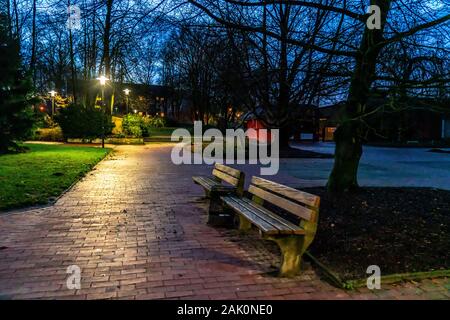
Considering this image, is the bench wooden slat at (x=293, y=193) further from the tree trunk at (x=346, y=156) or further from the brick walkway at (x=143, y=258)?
the tree trunk at (x=346, y=156)

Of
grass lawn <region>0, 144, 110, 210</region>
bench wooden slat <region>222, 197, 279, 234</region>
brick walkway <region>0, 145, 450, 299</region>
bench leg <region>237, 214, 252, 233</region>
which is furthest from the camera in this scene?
grass lawn <region>0, 144, 110, 210</region>

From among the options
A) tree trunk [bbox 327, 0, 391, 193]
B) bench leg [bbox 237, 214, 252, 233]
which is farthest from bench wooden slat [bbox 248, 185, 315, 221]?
tree trunk [bbox 327, 0, 391, 193]

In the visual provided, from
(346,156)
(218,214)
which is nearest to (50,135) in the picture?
(218,214)

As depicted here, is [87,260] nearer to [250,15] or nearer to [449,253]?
[449,253]

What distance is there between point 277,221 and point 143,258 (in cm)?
161

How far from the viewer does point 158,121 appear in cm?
5194

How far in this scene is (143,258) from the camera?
15.2 feet

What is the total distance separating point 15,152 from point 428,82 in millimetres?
18310

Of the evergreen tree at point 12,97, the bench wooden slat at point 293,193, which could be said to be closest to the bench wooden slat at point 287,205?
the bench wooden slat at point 293,193

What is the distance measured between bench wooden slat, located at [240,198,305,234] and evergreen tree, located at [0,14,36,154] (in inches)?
632

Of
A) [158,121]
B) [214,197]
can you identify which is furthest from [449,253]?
[158,121]

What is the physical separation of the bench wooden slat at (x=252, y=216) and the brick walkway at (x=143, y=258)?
0.46 metres

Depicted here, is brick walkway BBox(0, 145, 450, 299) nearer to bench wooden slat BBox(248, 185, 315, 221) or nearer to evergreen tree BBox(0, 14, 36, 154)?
bench wooden slat BBox(248, 185, 315, 221)

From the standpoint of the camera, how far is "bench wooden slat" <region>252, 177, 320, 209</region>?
408 cm
